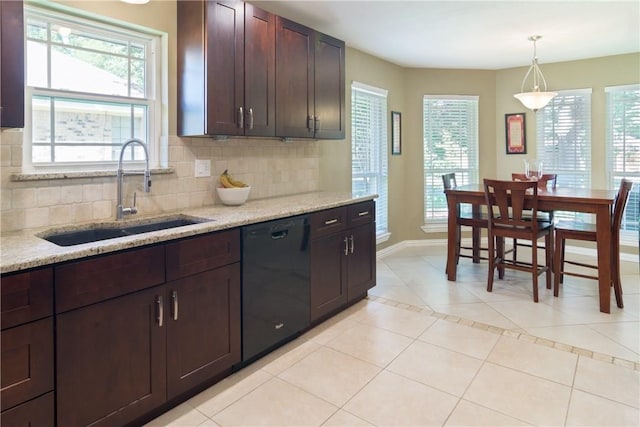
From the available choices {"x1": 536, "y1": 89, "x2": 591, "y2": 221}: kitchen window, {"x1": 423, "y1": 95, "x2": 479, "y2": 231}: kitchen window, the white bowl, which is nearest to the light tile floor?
the white bowl

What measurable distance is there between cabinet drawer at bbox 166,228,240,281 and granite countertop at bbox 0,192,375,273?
0.04m

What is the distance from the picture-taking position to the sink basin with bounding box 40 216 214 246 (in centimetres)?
208

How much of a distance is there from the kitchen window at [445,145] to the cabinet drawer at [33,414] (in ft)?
15.8

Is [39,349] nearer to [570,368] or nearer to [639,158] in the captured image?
[570,368]

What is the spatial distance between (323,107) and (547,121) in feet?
11.1

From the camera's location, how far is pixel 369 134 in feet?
16.1

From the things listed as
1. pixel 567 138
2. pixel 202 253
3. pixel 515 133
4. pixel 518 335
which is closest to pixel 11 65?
pixel 202 253

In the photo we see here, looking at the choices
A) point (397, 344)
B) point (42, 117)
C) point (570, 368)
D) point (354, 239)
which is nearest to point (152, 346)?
point (42, 117)

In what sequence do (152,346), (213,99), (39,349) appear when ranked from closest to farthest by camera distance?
(39,349)
(152,346)
(213,99)

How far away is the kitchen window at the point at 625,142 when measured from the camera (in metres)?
4.70

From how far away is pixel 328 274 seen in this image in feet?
9.84

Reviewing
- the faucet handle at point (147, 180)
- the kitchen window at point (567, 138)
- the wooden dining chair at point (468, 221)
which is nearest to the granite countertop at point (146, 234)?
the faucet handle at point (147, 180)

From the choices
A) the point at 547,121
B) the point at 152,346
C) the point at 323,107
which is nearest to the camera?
the point at 152,346

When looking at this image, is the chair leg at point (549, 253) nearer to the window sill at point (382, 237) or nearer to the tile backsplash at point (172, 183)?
the window sill at point (382, 237)
